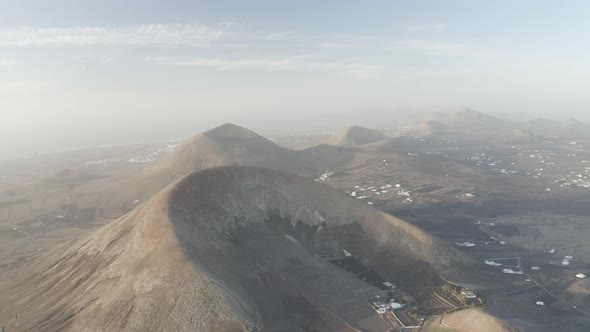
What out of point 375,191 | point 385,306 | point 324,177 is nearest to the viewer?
point 385,306

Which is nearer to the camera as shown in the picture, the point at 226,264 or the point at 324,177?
the point at 226,264

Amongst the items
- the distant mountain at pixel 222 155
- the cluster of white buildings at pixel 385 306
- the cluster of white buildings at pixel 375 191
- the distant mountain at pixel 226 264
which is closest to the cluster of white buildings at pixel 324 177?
the cluster of white buildings at pixel 375 191

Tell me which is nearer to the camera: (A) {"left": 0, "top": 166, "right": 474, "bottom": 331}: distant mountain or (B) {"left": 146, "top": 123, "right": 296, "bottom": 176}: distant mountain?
(A) {"left": 0, "top": 166, "right": 474, "bottom": 331}: distant mountain

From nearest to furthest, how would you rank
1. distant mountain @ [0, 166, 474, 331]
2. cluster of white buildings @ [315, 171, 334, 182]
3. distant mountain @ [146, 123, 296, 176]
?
distant mountain @ [0, 166, 474, 331]
cluster of white buildings @ [315, 171, 334, 182]
distant mountain @ [146, 123, 296, 176]

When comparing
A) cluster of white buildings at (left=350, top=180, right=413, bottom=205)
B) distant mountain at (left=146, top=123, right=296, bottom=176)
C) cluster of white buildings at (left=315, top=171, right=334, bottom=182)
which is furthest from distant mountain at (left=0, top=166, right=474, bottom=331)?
distant mountain at (left=146, top=123, right=296, bottom=176)

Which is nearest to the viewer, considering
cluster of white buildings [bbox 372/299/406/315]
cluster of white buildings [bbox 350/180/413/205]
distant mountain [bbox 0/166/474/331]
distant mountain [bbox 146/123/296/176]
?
distant mountain [bbox 0/166/474/331]

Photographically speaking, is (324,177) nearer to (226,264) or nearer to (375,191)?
(375,191)

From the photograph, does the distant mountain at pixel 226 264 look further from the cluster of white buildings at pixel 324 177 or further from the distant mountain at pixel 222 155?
the distant mountain at pixel 222 155

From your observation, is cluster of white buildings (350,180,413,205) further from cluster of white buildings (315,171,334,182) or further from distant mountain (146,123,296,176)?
distant mountain (146,123,296,176)

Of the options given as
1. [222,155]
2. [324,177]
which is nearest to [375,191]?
[324,177]
